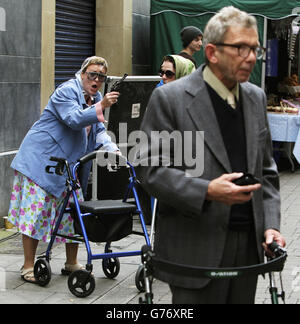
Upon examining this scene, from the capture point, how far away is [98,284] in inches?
249

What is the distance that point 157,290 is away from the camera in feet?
20.4

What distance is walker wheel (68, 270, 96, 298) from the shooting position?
5.84 meters

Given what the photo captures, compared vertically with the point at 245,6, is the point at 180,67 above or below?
below

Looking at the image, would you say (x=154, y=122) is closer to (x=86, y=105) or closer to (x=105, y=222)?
(x=105, y=222)

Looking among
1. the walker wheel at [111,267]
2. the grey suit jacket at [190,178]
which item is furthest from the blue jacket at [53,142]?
the grey suit jacket at [190,178]

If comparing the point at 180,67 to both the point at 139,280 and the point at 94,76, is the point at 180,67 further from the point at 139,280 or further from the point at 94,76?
the point at 139,280

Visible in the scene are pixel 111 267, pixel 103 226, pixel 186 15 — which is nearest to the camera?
pixel 103 226

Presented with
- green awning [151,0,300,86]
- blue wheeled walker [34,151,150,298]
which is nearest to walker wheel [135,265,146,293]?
blue wheeled walker [34,151,150,298]

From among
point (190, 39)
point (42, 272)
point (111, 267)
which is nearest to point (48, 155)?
point (42, 272)

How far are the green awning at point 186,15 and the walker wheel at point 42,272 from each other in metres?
6.95

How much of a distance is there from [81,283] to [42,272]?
49 centimetres

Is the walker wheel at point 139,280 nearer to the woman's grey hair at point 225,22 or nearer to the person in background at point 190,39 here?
the woman's grey hair at point 225,22

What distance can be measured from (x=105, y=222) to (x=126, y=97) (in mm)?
2692
